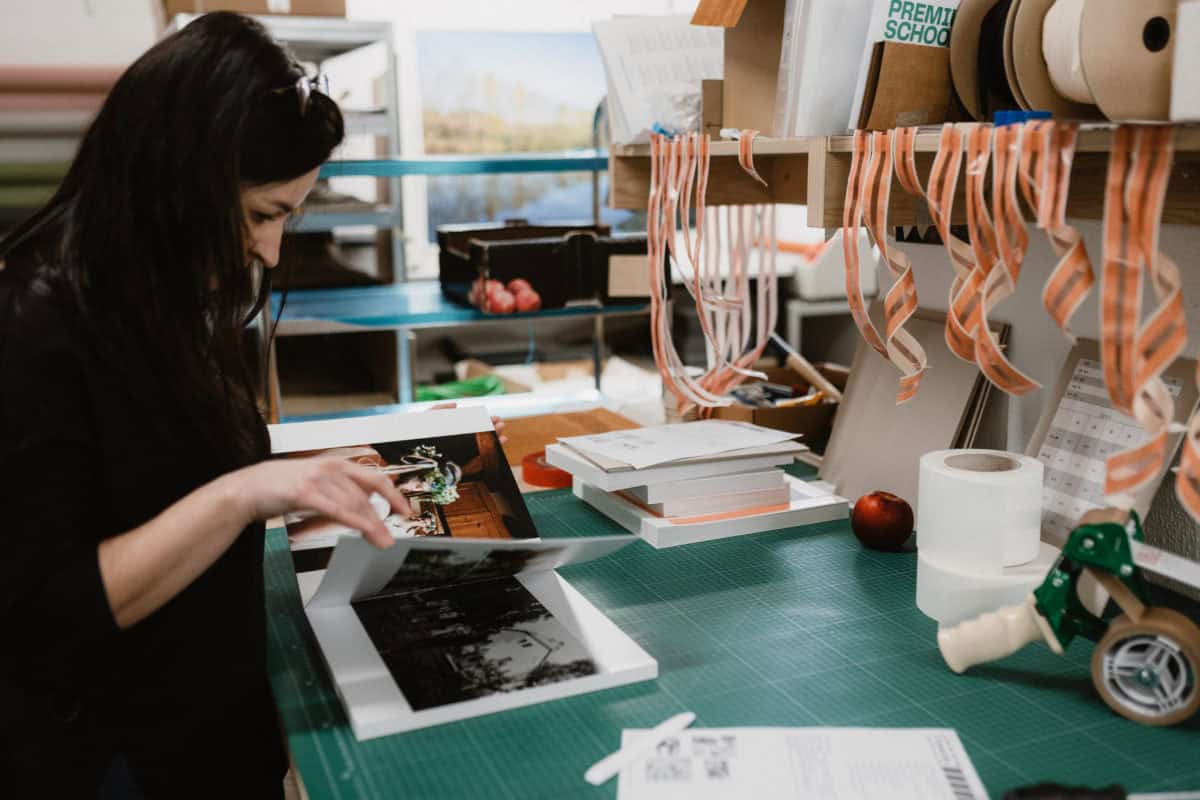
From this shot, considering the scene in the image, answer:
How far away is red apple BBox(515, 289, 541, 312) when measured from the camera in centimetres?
280

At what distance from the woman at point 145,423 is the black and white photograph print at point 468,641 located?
15 cm

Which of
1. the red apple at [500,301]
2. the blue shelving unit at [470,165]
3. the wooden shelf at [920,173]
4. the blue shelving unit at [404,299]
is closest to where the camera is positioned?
the wooden shelf at [920,173]

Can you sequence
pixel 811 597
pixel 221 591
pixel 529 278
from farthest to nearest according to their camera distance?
pixel 529 278 → pixel 811 597 → pixel 221 591

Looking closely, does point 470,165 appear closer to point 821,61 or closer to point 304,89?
point 821,61

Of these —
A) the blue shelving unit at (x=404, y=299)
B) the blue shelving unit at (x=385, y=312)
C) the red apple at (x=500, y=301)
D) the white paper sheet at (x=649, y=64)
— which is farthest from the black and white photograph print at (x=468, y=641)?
the red apple at (x=500, y=301)

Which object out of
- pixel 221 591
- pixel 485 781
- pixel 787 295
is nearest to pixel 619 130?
pixel 221 591

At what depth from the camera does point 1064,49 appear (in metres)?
1.03

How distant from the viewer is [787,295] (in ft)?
14.9

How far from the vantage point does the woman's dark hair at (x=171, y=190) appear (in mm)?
958

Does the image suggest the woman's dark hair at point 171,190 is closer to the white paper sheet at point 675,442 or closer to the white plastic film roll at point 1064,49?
the white paper sheet at point 675,442

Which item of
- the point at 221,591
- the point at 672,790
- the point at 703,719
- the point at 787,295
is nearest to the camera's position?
the point at 672,790

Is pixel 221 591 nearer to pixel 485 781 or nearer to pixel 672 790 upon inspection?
pixel 485 781

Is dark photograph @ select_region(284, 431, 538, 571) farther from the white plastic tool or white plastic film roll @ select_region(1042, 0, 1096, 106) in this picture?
white plastic film roll @ select_region(1042, 0, 1096, 106)

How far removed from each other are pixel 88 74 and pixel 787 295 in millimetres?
2861
